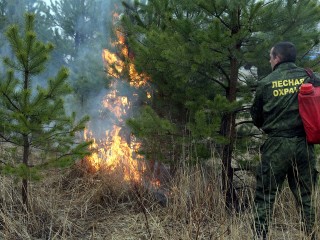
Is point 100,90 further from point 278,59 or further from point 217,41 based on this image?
point 278,59

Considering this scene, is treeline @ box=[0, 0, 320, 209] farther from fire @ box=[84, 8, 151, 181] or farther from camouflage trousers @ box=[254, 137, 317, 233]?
camouflage trousers @ box=[254, 137, 317, 233]

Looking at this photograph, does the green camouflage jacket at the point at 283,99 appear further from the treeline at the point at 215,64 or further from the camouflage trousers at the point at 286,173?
the treeline at the point at 215,64

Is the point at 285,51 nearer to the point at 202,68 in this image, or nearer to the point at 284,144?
the point at 284,144

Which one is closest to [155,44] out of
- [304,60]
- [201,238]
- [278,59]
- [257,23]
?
[257,23]

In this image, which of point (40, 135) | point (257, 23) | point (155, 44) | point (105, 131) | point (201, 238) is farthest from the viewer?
point (105, 131)

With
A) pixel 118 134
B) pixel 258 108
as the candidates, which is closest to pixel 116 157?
pixel 118 134

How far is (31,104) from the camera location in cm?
356

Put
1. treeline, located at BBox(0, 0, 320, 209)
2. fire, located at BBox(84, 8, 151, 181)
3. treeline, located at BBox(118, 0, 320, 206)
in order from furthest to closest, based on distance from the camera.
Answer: fire, located at BBox(84, 8, 151, 181)
treeline, located at BBox(118, 0, 320, 206)
treeline, located at BBox(0, 0, 320, 209)

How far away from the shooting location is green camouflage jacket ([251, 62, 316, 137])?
3457mm

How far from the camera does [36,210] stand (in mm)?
3980

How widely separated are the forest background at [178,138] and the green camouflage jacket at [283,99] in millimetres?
487

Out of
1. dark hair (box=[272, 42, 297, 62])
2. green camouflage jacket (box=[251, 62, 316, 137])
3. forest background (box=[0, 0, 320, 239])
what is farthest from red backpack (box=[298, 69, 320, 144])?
forest background (box=[0, 0, 320, 239])

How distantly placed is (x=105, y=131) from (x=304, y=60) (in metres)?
3.48

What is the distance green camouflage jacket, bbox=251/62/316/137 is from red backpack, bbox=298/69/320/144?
0.13 m
